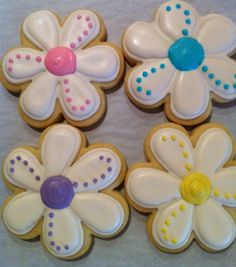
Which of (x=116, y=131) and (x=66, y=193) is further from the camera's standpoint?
(x=116, y=131)

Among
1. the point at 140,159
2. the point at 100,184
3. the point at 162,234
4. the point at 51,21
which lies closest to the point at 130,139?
the point at 140,159

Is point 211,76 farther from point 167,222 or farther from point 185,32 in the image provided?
point 167,222

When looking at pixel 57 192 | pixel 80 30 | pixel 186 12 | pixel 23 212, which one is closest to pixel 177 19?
pixel 186 12

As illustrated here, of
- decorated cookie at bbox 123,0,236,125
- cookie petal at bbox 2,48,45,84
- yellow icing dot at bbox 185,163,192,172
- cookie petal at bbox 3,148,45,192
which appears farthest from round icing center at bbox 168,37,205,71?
cookie petal at bbox 3,148,45,192

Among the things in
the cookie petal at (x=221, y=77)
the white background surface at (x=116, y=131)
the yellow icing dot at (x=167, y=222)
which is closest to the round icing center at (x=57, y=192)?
the white background surface at (x=116, y=131)

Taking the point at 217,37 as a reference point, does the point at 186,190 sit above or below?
below

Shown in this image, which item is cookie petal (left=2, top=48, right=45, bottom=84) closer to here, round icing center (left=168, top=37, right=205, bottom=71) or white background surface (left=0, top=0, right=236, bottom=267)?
white background surface (left=0, top=0, right=236, bottom=267)

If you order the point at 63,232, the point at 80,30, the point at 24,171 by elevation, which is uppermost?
the point at 80,30
